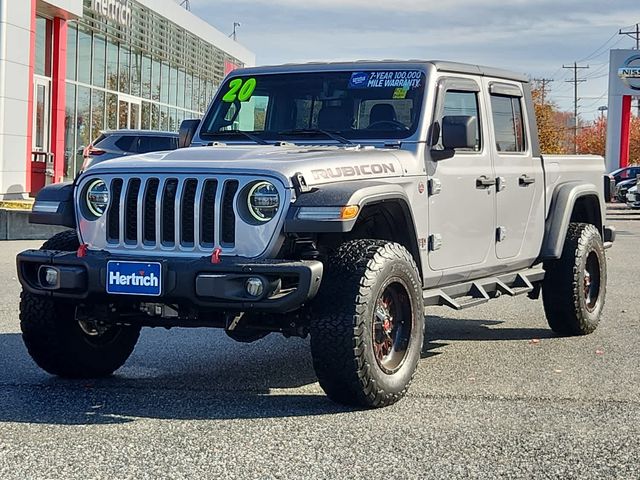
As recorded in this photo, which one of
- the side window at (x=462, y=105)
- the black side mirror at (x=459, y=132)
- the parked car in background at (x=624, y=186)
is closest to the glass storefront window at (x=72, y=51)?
the parked car in background at (x=624, y=186)

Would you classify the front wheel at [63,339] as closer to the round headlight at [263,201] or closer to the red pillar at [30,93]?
the round headlight at [263,201]

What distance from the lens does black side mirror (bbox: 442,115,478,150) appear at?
6586mm

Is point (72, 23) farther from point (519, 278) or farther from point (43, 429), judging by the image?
point (43, 429)

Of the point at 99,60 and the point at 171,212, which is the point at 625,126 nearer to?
the point at 99,60

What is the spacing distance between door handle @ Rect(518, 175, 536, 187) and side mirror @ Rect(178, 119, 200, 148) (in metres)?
2.42

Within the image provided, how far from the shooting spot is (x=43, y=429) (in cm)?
527

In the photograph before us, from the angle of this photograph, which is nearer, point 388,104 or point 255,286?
point 255,286

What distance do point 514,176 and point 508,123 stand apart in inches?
18.4

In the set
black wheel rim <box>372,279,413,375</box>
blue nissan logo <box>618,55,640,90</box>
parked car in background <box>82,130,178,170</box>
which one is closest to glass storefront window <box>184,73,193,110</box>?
parked car in background <box>82,130,178,170</box>

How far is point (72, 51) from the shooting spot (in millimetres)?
28062

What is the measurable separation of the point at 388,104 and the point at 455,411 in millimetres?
2228

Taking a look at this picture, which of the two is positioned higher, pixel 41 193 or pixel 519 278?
pixel 41 193

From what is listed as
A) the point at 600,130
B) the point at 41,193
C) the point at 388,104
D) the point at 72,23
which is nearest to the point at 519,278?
the point at 388,104

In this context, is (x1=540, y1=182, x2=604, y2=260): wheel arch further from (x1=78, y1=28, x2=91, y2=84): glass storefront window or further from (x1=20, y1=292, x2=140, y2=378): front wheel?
(x1=78, y1=28, x2=91, y2=84): glass storefront window
